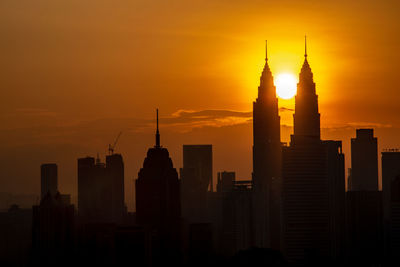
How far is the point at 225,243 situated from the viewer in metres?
175

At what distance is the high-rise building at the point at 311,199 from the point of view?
182m

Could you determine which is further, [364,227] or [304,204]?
[364,227]

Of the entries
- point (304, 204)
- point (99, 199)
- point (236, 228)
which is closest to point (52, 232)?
point (99, 199)

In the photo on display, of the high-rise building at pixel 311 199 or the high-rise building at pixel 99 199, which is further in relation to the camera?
the high-rise building at pixel 311 199

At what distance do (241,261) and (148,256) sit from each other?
11343 mm

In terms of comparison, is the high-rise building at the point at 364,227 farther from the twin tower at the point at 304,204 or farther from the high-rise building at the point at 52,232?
the high-rise building at the point at 52,232

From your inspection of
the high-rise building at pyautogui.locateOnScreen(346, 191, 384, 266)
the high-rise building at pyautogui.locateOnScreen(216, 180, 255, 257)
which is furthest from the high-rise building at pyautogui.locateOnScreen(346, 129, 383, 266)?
the high-rise building at pyautogui.locateOnScreen(216, 180, 255, 257)

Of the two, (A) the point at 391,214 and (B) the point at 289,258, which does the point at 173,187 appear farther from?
(A) the point at 391,214

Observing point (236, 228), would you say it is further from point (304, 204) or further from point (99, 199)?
point (99, 199)

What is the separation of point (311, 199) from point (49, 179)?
1625 inches

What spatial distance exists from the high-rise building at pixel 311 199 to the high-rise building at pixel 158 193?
1995cm

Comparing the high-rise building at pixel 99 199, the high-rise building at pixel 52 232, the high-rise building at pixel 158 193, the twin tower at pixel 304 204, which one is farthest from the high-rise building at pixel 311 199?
the high-rise building at pixel 52 232

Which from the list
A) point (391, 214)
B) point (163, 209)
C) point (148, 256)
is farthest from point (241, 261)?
Result: point (391, 214)

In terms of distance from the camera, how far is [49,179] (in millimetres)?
173500
